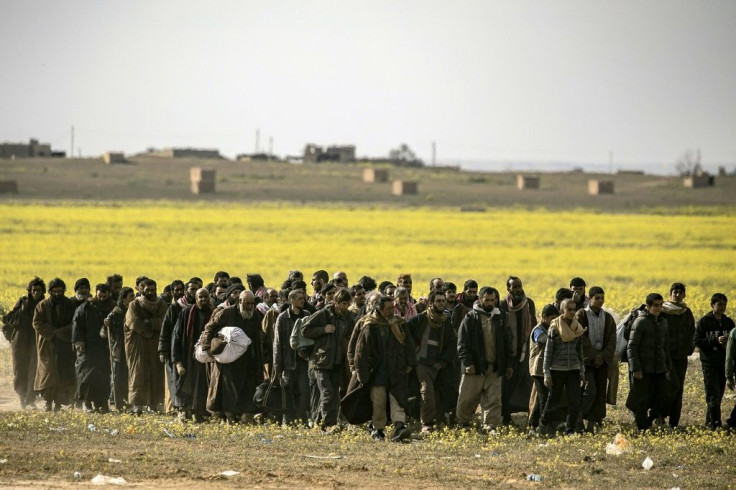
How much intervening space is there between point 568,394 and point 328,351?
2509 millimetres

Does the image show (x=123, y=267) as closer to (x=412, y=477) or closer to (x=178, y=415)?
(x=178, y=415)

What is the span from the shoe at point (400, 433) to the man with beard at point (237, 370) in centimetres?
217

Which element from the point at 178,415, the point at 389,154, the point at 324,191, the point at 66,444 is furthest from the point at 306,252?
the point at 389,154

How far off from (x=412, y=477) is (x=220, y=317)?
14.2 ft

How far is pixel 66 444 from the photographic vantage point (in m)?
13.1

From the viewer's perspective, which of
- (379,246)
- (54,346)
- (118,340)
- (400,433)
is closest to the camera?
(400,433)

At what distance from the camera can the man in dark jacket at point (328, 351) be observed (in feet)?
46.8

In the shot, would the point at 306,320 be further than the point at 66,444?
Yes

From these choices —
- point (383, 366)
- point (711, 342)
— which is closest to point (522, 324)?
point (711, 342)

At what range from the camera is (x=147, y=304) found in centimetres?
1625

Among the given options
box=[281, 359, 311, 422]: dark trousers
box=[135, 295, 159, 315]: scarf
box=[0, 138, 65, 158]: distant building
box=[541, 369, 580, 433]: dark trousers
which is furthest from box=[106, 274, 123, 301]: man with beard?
box=[0, 138, 65, 158]: distant building

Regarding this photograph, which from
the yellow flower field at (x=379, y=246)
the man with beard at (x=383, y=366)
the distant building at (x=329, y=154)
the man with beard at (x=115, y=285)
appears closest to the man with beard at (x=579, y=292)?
the man with beard at (x=383, y=366)

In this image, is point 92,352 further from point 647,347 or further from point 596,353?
point 647,347

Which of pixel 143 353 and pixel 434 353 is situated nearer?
pixel 434 353
